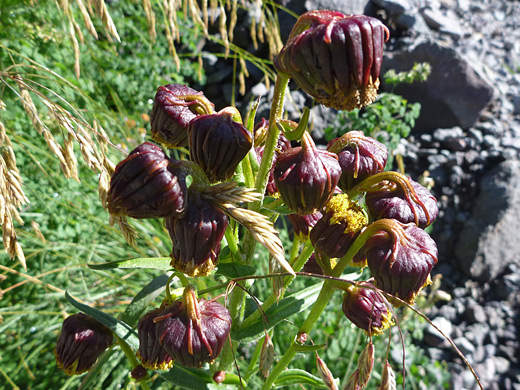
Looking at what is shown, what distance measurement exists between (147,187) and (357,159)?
1.75 feet

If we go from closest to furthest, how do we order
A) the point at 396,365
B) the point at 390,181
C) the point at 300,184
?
1. the point at 300,184
2. the point at 390,181
3. the point at 396,365

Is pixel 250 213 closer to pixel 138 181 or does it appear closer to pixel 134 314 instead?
pixel 138 181

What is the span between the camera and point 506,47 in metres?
6.32

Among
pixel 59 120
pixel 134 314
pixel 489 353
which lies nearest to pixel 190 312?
pixel 134 314

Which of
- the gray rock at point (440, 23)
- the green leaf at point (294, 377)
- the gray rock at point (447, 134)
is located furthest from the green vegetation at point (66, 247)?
the gray rock at point (440, 23)

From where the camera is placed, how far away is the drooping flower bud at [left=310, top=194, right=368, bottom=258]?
1285mm

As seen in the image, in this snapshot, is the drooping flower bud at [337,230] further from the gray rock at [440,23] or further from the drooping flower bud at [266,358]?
the gray rock at [440,23]

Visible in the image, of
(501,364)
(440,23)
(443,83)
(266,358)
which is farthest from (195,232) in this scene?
(440,23)

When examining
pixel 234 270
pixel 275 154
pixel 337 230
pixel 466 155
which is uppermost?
→ pixel 275 154

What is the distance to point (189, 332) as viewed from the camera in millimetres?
1208

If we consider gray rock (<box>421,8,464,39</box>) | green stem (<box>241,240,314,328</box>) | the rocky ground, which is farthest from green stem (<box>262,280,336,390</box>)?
gray rock (<box>421,8,464,39</box>)

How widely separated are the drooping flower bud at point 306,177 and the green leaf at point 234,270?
0.26 metres

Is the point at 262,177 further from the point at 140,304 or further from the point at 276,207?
the point at 140,304

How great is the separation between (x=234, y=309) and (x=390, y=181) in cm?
58
